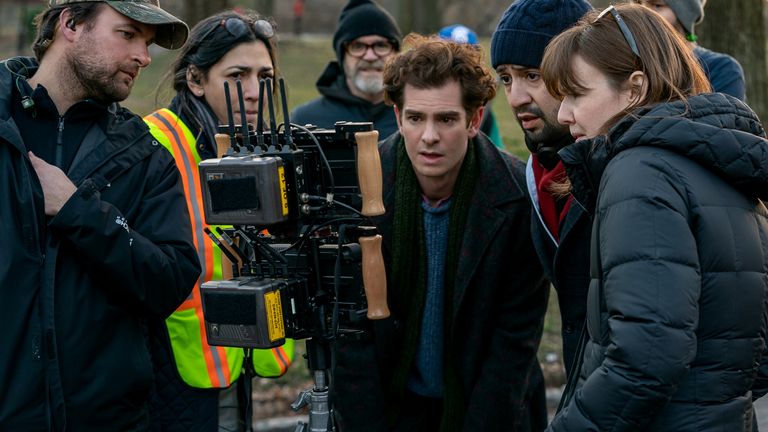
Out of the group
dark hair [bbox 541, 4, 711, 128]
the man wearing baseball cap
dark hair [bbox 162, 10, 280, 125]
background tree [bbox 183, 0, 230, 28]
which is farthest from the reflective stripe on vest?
background tree [bbox 183, 0, 230, 28]

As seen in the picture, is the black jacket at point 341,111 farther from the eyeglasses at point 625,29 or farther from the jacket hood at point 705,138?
the jacket hood at point 705,138

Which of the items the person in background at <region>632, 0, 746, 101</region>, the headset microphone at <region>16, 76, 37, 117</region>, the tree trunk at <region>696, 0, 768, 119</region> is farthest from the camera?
the tree trunk at <region>696, 0, 768, 119</region>

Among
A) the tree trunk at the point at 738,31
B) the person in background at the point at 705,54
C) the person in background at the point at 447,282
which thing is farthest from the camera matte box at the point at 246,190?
the tree trunk at the point at 738,31

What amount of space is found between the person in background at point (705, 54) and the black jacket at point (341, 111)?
1.77 meters

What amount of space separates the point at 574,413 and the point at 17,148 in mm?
1805

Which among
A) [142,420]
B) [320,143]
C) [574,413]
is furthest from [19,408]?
[574,413]

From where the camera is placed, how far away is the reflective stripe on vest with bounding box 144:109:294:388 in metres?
3.78

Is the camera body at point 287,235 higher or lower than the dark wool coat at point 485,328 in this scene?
higher

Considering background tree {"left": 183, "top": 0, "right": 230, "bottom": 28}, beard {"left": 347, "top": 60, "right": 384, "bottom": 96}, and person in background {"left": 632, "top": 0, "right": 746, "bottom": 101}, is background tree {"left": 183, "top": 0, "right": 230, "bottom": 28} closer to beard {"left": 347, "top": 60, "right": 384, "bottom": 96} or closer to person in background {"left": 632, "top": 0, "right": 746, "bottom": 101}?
beard {"left": 347, "top": 60, "right": 384, "bottom": 96}

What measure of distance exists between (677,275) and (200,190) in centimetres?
209

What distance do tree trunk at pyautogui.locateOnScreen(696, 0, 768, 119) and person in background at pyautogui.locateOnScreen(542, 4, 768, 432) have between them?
15.7 ft

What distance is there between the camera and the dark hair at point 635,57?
103 inches

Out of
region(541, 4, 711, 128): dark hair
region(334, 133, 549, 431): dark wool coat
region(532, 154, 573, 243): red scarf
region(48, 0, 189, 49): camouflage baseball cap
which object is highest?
region(48, 0, 189, 49): camouflage baseball cap

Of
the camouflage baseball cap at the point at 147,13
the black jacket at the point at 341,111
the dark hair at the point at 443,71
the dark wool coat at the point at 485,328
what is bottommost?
the dark wool coat at the point at 485,328
